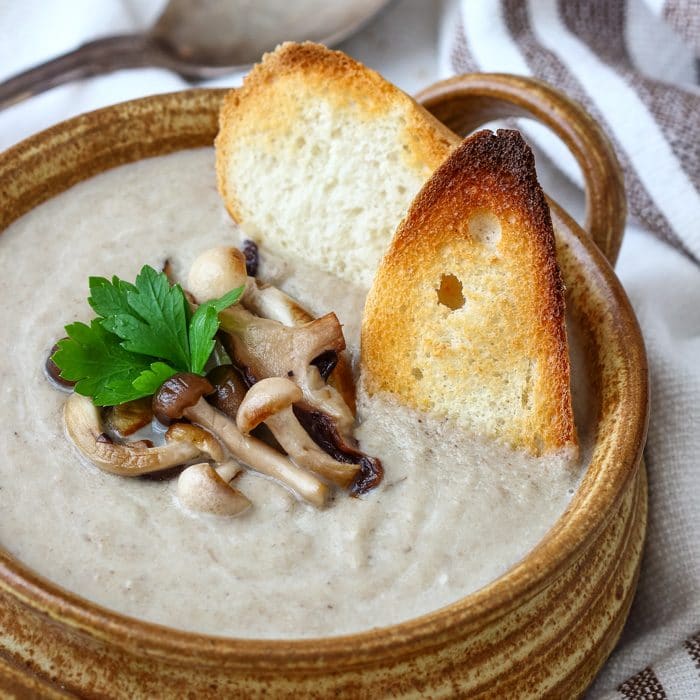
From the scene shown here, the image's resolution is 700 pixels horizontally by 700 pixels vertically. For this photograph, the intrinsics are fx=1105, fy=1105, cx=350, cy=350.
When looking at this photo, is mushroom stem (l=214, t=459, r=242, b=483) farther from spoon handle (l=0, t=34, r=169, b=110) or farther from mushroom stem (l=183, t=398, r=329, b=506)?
spoon handle (l=0, t=34, r=169, b=110)

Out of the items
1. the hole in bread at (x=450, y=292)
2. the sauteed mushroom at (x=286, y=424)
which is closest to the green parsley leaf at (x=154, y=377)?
the sauteed mushroom at (x=286, y=424)

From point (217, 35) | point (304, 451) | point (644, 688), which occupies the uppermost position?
point (217, 35)

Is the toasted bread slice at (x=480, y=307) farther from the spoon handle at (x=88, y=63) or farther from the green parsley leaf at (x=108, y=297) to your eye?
the spoon handle at (x=88, y=63)

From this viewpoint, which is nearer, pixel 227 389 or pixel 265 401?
pixel 265 401

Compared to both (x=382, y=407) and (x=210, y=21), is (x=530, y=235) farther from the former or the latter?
(x=210, y=21)

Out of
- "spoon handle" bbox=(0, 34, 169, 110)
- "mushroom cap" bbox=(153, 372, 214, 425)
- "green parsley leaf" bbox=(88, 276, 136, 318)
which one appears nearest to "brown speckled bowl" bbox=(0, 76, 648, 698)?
"mushroom cap" bbox=(153, 372, 214, 425)

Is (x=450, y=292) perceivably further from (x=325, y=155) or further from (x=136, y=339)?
(x=136, y=339)

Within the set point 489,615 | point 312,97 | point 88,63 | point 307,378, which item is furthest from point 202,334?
point 88,63
